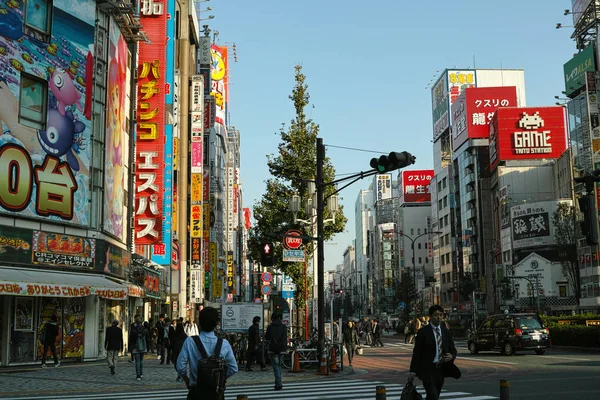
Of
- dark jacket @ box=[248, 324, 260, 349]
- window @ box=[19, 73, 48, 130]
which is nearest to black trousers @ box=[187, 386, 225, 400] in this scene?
dark jacket @ box=[248, 324, 260, 349]

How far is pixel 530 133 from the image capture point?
8362 centimetres

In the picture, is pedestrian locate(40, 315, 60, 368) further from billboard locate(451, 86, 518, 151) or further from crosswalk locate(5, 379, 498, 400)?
billboard locate(451, 86, 518, 151)

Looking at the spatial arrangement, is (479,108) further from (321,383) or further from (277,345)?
(277,345)

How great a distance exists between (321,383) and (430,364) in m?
9.56

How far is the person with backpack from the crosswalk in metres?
7.46

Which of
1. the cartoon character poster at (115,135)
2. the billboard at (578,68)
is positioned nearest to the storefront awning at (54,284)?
the cartoon character poster at (115,135)

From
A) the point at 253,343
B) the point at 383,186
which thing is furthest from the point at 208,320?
the point at 383,186

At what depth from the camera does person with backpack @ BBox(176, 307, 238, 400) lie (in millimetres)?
7137

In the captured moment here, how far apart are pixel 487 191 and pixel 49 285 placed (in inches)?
2985

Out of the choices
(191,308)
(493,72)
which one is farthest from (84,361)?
(493,72)

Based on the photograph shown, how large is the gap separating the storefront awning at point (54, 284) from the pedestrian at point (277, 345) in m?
8.32

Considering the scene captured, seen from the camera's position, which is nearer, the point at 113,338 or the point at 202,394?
the point at 202,394

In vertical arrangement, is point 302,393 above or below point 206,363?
below

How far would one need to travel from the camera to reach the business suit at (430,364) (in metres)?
9.16
